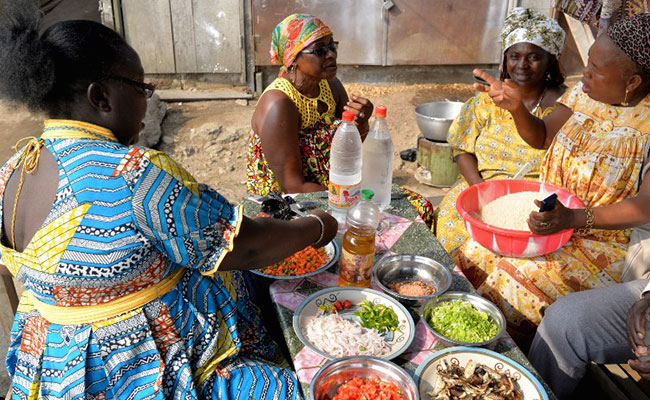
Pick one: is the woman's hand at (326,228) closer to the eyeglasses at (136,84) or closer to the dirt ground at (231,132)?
the eyeglasses at (136,84)

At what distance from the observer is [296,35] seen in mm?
3221

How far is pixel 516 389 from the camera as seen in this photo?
1588mm

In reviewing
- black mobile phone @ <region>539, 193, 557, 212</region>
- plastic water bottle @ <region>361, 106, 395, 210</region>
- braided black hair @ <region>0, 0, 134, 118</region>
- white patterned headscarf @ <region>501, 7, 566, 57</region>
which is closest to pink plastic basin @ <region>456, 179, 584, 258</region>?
black mobile phone @ <region>539, 193, 557, 212</region>

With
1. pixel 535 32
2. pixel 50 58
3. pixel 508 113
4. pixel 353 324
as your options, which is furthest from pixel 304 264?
pixel 535 32

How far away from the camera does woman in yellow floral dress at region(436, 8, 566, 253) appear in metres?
3.30

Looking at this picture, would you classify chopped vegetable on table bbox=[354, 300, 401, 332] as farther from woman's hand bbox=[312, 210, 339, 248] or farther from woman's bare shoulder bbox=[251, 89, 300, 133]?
woman's bare shoulder bbox=[251, 89, 300, 133]

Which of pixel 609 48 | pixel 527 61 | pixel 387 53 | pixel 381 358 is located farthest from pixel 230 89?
pixel 381 358

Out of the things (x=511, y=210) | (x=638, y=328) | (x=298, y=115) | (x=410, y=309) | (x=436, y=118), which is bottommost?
(x=436, y=118)

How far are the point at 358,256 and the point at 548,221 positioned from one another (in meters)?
→ 0.88

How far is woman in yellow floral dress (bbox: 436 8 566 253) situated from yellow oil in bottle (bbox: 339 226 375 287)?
1288mm

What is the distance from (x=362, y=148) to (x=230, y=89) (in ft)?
20.5

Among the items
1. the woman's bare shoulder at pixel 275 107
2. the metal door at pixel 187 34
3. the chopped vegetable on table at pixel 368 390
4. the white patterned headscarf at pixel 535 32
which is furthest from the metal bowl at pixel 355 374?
the metal door at pixel 187 34

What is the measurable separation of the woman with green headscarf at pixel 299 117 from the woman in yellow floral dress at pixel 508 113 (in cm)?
41

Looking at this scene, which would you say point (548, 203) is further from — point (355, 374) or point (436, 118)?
point (436, 118)
